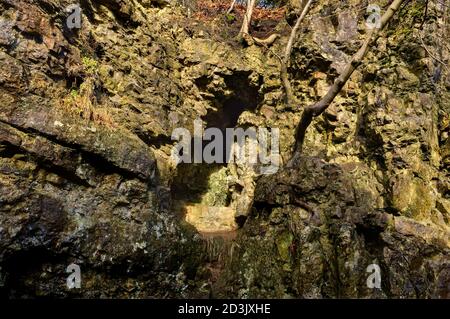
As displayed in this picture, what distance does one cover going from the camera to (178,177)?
1050 cm

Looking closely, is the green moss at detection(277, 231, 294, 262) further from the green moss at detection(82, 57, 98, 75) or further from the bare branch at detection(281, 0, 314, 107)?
the green moss at detection(82, 57, 98, 75)

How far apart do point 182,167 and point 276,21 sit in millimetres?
7630

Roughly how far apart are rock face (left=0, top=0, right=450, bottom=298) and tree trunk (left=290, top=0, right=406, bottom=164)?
0.98m

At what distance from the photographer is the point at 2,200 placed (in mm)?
5094

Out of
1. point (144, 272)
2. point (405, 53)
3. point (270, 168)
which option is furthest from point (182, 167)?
point (405, 53)

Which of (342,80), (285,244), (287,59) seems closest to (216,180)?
(287,59)

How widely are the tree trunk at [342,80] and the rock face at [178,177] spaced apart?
3.21 ft

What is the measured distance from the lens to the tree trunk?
6164 millimetres

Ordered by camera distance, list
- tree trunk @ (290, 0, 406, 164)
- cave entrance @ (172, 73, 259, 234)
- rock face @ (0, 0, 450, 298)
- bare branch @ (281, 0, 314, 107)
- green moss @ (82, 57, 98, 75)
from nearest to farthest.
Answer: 1. rock face @ (0, 0, 450, 298)
2. tree trunk @ (290, 0, 406, 164)
3. green moss @ (82, 57, 98, 75)
4. bare branch @ (281, 0, 314, 107)
5. cave entrance @ (172, 73, 259, 234)

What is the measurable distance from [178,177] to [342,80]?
5799 mm

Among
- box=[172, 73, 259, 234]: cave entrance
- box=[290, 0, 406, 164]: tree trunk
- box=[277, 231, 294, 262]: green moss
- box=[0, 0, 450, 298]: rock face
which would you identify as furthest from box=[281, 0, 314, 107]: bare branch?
box=[277, 231, 294, 262]: green moss

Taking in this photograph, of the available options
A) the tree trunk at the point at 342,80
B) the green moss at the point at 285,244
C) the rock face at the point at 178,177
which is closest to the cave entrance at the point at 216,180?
the rock face at the point at 178,177

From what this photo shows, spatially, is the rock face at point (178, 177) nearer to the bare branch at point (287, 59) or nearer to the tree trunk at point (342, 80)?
the bare branch at point (287, 59)
